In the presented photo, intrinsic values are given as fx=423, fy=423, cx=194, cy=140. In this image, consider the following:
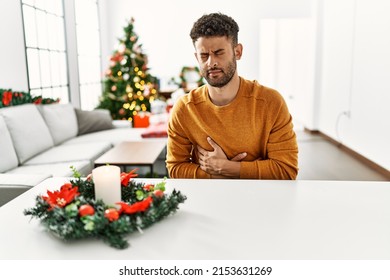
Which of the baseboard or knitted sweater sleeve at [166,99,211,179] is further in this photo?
the baseboard

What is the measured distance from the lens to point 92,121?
4.92m

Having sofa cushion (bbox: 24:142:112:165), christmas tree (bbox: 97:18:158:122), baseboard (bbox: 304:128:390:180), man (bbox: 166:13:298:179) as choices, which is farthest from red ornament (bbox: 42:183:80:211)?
christmas tree (bbox: 97:18:158:122)

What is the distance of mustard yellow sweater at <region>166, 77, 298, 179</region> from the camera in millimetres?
1591

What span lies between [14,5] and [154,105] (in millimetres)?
2460

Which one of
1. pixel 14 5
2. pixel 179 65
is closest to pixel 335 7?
pixel 179 65

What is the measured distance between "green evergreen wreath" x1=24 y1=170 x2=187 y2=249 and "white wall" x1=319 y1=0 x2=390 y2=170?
3.72m

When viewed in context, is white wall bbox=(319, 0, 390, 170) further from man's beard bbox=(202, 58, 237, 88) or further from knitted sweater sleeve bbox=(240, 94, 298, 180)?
man's beard bbox=(202, 58, 237, 88)

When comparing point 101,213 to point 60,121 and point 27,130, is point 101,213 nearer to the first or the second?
point 27,130

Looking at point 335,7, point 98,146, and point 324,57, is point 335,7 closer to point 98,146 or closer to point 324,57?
point 324,57

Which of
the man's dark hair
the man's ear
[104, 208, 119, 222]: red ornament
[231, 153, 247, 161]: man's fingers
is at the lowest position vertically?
[231, 153, 247, 161]: man's fingers

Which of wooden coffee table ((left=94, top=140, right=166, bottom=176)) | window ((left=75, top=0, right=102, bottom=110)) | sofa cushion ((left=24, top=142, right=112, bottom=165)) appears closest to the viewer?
wooden coffee table ((left=94, top=140, right=166, bottom=176))

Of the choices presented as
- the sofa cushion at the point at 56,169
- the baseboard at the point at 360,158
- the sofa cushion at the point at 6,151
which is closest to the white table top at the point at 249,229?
the sofa cushion at the point at 56,169

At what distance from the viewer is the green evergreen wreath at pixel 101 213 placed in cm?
93

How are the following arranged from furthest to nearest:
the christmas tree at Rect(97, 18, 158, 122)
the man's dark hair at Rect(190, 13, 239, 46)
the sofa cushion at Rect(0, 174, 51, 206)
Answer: the christmas tree at Rect(97, 18, 158, 122) < the sofa cushion at Rect(0, 174, 51, 206) < the man's dark hair at Rect(190, 13, 239, 46)
